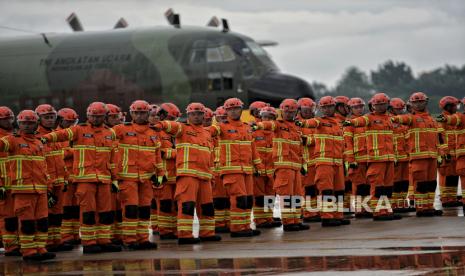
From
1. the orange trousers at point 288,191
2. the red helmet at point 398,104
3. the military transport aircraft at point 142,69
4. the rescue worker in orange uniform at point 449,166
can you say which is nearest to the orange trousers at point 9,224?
the orange trousers at point 288,191

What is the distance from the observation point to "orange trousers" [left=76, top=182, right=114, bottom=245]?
53.6 feet

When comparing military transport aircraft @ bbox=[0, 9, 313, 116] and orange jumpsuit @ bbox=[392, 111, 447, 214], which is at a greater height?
military transport aircraft @ bbox=[0, 9, 313, 116]

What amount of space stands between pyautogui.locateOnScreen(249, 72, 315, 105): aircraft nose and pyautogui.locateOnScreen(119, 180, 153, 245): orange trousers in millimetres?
13993

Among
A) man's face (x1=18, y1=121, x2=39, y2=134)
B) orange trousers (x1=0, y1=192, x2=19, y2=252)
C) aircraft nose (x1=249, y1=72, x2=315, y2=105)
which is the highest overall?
aircraft nose (x1=249, y1=72, x2=315, y2=105)

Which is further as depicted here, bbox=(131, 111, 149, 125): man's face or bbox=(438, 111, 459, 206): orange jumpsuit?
bbox=(438, 111, 459, 206): orange jumpsuit

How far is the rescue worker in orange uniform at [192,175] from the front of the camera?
16.7 m

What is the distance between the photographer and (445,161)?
2116cm

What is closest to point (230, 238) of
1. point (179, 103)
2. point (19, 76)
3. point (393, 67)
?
point (179, 103)

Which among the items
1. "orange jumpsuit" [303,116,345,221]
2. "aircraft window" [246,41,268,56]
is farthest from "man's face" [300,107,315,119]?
"aircraft window" [246,41,268,56]

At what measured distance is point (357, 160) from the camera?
19891mm

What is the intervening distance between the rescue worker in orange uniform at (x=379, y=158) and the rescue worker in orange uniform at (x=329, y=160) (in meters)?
0.38

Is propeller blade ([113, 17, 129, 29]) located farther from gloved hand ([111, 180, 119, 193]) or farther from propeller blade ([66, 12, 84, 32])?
gloved hand ([111, 180, 119, 193])

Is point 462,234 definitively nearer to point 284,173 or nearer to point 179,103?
point 284,173

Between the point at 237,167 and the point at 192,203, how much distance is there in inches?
52.6
